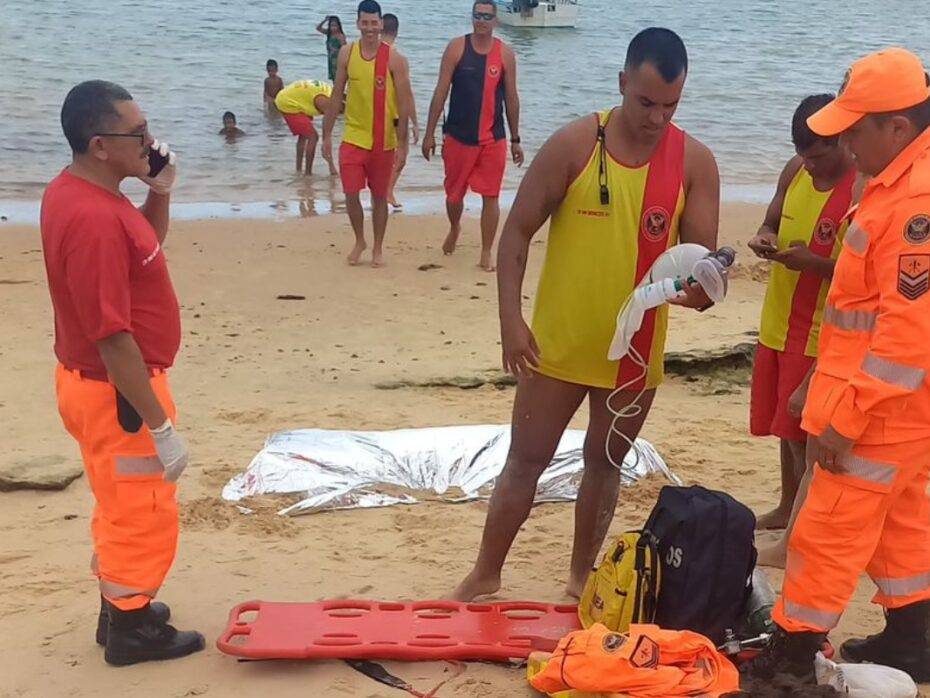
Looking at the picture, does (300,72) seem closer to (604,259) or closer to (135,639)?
(604,259)

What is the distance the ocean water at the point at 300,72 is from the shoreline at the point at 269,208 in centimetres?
4

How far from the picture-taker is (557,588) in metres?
4.29

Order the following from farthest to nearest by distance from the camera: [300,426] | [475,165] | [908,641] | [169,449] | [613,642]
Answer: [475,165] < [300,426] < [908,641] < [169,449] < [613,642]

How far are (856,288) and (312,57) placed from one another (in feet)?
67.9

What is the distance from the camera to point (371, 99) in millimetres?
8672

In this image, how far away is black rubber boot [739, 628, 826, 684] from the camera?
11.1 ft

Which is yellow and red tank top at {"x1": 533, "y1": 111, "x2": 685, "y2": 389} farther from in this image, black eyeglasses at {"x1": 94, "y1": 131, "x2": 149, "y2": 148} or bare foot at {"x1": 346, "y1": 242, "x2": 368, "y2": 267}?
bare foot at {"x1": 346, "y1": 242, "x2": 368, "y2": 267}

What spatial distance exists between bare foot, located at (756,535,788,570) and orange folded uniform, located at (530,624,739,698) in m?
1.12

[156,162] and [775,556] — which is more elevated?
[156,162]

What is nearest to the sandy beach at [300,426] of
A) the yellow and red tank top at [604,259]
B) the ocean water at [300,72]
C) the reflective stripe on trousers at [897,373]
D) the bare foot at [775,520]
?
the bare foot at [775,520]

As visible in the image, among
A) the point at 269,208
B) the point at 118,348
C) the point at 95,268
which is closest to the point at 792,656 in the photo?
the point at 118,348

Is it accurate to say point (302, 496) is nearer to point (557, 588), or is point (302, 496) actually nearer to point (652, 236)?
point (557, 588)

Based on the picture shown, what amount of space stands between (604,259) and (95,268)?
5.29 feet

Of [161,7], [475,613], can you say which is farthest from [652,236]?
[161,7]
